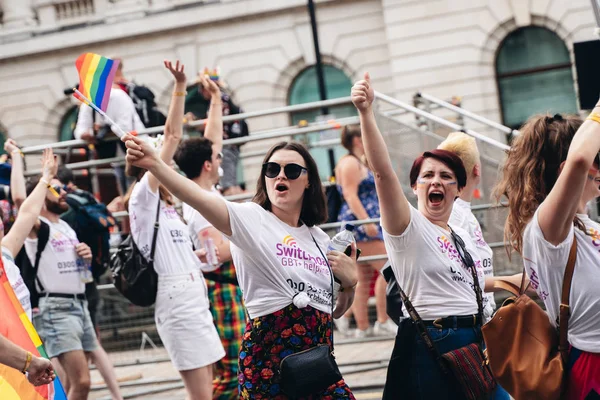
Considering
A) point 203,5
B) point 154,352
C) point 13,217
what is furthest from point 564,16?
point 13,217

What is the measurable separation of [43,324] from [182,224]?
1.46 m

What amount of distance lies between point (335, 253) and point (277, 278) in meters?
0.35

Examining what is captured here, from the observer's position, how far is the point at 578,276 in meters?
3.82

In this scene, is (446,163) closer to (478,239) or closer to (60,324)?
(478,239)

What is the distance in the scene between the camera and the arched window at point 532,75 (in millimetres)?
23406

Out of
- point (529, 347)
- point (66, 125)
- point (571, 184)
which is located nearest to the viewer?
point (571, 184)

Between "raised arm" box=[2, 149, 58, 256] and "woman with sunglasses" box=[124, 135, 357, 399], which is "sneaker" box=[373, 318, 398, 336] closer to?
"raised arm" box=[2, 149, 58, 256]

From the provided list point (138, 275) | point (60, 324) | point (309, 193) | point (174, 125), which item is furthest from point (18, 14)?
point (309, 193)

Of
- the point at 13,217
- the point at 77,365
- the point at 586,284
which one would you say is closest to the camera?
the point at 586,284

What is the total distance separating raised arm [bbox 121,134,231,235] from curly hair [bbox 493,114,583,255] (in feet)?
4.13

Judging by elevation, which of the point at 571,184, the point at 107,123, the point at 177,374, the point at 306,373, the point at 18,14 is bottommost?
the point at 177,374

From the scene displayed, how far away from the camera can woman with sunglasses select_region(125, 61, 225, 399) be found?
21.2ft

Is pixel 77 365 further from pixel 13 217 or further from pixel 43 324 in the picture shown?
pixel 13 217

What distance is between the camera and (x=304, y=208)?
495 cm
